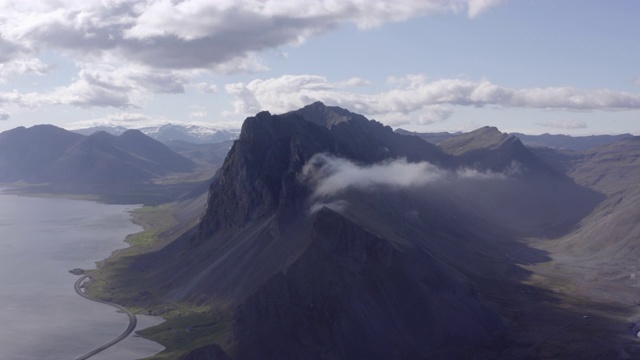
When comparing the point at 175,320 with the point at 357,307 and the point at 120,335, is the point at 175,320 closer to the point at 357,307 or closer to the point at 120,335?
the point at 120,335

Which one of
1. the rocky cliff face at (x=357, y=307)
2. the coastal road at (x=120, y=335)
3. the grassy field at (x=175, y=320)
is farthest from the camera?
the grassy field at (x=175, y=320)

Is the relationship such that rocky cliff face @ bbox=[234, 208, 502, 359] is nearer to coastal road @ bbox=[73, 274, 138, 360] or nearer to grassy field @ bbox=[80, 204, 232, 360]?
grassy field @ bbox=[80, 204, 232, 360]

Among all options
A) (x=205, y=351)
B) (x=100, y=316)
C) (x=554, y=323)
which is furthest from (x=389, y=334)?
(x=100, y=316)

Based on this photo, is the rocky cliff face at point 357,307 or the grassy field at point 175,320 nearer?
the rocky cliff face at point 357,307

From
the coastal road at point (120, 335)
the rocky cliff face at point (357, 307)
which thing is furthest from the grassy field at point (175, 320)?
the rocky cliff face at point (357, 307)

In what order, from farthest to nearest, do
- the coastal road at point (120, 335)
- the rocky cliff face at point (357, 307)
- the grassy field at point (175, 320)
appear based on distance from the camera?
the grassy field at point (175, 320), the coastal road at point (120, 335), the rocky cliff face at point (357, 307)

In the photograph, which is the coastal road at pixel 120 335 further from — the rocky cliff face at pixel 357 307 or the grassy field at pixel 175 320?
the rocky cliff face at pixel 357 307

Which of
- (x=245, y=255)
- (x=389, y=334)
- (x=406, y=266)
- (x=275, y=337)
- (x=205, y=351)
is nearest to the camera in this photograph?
(x=205, y=351)

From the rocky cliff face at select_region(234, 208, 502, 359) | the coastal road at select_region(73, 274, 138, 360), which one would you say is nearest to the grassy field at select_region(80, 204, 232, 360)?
the coastal road at select_region(73, 274, 138, 360)

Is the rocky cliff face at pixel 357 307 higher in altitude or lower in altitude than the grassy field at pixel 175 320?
higher

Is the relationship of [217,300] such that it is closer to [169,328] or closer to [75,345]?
[169,328]

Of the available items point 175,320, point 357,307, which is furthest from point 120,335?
point 357,307
